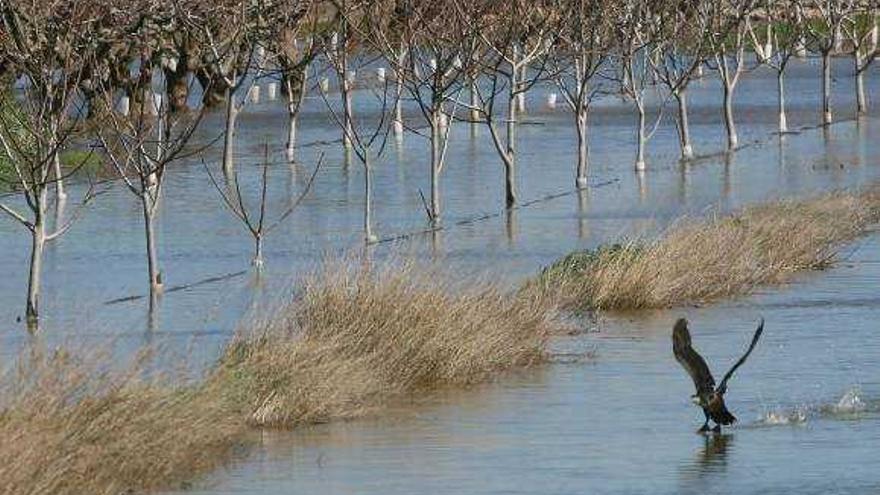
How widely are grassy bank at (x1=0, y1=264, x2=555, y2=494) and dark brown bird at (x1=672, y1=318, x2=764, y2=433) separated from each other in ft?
6.25

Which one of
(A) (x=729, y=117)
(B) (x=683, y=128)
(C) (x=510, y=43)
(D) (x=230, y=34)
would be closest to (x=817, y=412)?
(C) (x=510, y=43)

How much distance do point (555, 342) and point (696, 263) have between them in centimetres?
308

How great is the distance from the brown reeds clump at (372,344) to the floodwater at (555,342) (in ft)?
0.75

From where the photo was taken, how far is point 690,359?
43.1 feet

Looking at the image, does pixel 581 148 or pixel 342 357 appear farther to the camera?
pixel 581 148

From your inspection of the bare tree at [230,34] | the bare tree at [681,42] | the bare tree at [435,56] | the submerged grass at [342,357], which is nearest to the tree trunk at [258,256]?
the submerged grass at [342,357]

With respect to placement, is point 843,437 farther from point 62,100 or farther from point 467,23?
point 467,23

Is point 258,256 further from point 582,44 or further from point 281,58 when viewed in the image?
point 281,58

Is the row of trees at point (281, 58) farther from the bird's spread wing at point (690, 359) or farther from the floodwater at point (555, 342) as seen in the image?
the bird's spread wing at point (690, 359)

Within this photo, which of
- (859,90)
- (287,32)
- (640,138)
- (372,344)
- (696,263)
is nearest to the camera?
(372,344)

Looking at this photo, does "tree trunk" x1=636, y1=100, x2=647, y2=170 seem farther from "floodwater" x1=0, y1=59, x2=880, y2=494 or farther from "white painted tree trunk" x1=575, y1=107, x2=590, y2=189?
"white painted tree trunk" x1=575, y1=107, x2=590, y2=189

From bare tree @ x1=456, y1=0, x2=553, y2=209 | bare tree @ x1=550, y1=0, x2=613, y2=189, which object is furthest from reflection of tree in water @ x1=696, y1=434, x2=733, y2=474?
bare tree @ x1=550, y1=0, x2=613, y2=189

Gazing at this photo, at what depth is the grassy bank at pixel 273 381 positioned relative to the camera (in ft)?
35.6

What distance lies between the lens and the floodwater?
12.2 meters
